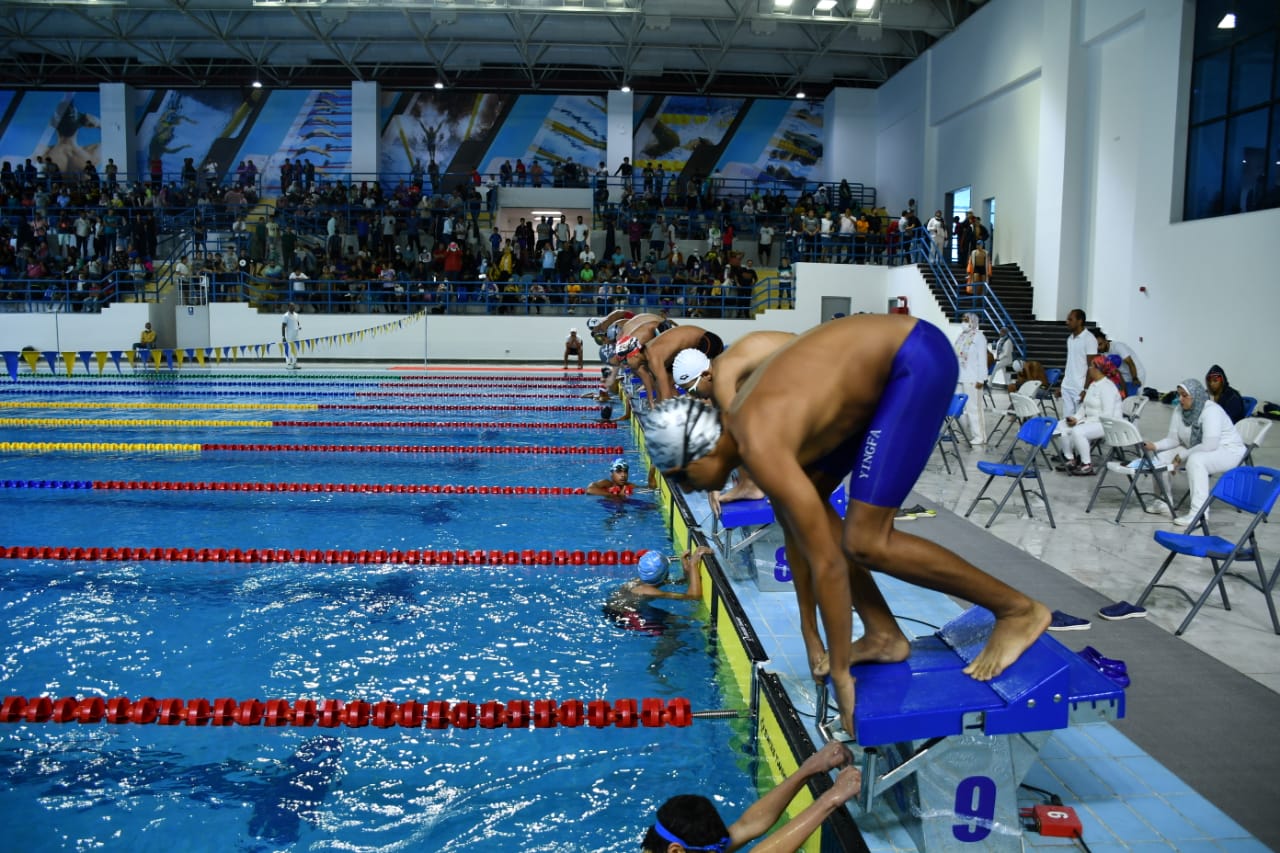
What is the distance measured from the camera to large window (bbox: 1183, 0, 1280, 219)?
1206 cm

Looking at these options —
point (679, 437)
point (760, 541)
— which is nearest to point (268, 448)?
point (760, 541)

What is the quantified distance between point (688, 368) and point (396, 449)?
530 cm

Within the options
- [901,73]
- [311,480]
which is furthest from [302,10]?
[311,480]

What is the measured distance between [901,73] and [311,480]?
20831 millimetres

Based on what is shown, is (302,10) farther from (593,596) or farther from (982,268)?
(593,596)

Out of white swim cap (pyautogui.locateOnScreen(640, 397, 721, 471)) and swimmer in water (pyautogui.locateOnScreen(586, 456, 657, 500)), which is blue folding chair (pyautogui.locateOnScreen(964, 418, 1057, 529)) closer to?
swimmer in water (pyautogui.locateOnScreen(586, 456, 657, 500))

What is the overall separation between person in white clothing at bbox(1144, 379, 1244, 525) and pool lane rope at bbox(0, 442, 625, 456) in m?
4.98

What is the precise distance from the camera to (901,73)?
24.5 m

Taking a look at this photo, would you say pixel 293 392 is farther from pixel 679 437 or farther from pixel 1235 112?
pixel 1235 112

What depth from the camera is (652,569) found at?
16.3ft

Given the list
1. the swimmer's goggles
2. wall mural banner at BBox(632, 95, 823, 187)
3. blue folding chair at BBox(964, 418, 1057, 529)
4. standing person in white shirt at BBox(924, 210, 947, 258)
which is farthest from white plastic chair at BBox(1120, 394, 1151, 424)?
wall mural banner at BBox(632, 95, 823, 187)

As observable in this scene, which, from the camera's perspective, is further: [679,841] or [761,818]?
[761,818]

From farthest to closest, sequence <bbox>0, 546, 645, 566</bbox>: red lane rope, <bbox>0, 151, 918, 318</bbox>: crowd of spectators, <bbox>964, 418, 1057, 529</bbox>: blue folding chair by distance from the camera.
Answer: <bbox>0, 151, 918, 318</bbox>: crowd of spectators < <bbox>964, 418, 1057, 529</bbox>: blue folding chair < <bbox>0, 546, 645, 566</bbox>: red lane rope

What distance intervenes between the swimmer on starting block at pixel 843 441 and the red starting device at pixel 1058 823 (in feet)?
1.45
